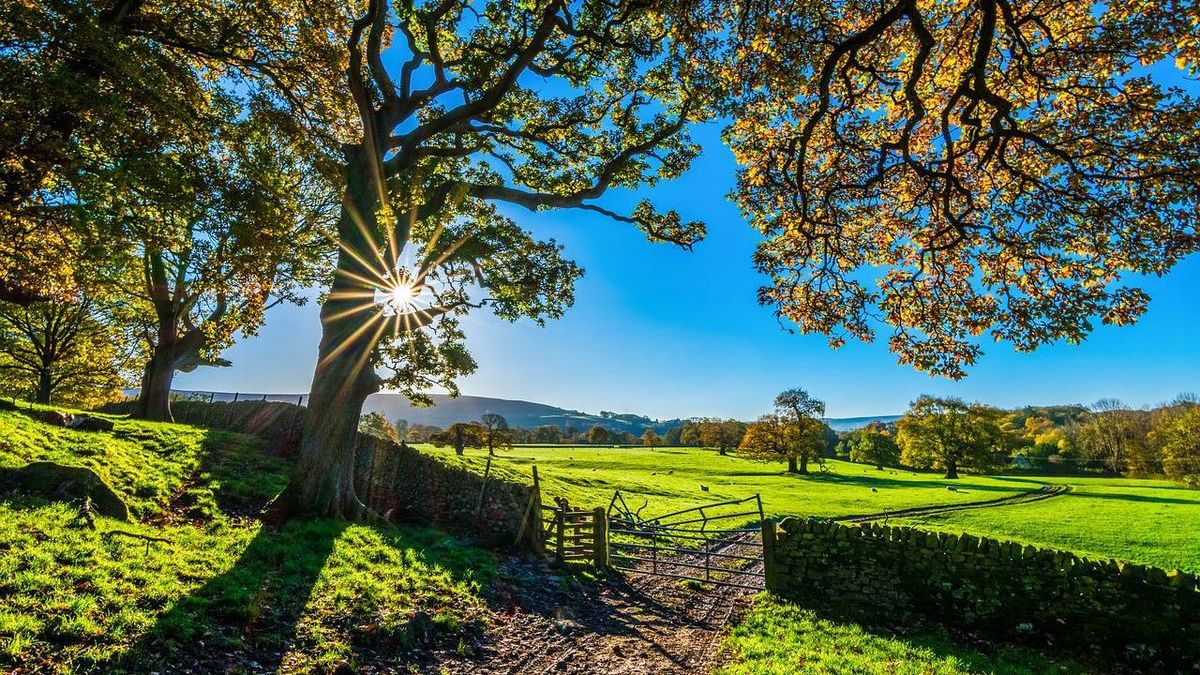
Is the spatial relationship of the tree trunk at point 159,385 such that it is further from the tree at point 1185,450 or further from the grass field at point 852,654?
the tree at point 1185,450

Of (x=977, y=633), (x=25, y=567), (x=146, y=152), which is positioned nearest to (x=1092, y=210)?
(x=977, y=633)

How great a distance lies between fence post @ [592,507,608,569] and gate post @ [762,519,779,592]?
4.57 metres

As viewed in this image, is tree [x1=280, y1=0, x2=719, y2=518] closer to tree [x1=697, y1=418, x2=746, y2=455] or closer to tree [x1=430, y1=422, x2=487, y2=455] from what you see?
tree [x1=430, y1=422, x2=487, y2=455]

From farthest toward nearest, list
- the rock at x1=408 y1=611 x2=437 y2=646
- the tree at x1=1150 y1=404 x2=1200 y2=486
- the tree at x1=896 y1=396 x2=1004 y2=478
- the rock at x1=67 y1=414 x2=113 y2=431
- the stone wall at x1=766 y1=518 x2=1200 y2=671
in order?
the tree at x1=896 y1=396 x2=1004 y2=478
the tree at x1=1150 y1=404 x2=1200 y2=486
the rock at x1=67 y1=414 x2=113 y2=431
the stone wall at x1=766 y1=518 x2=1200 y2=671
the rock at x1=408 y1=611 x2=437 y2=646

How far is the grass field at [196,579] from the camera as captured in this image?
5.68 metres

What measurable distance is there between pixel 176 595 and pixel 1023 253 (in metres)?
15.4

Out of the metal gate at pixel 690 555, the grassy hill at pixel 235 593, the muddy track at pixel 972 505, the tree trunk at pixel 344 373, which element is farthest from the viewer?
the muddy track at pixel 972 505

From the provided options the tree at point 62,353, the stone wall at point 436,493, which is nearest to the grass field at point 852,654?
the stone wall at point 436,493

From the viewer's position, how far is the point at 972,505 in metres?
39.3

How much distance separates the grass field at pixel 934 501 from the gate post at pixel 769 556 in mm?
12105

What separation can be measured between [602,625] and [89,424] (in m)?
18.4

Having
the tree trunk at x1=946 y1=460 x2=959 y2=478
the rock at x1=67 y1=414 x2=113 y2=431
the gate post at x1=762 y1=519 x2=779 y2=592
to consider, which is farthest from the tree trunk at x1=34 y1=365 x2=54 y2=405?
the tree trunk at x1=946 y1=460 x2=959 y2=478

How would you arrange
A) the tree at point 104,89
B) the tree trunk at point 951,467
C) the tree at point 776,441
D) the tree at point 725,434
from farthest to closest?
the tree at point 725,434 → the tree trunk at point 951,467 → the tree at point 776,441 → the tree at point 104,89

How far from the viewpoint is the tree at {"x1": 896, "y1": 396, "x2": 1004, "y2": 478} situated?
205 ft
